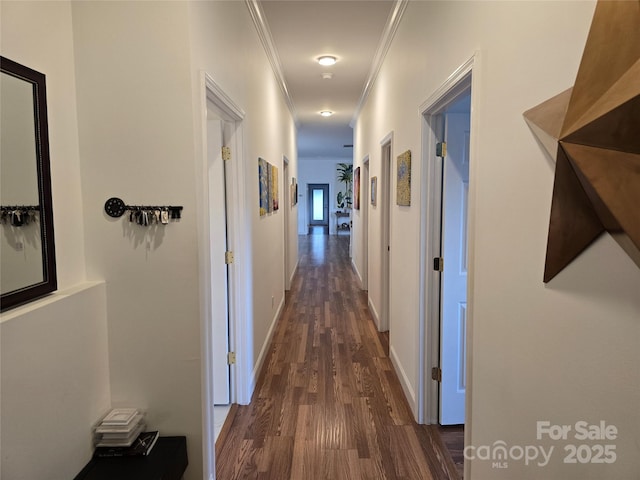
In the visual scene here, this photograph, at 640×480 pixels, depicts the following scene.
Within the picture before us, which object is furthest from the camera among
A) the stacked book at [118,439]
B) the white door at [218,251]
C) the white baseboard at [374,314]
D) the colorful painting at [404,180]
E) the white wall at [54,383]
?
the white baseboard at [374,314]

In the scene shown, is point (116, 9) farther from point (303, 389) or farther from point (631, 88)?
point (303, 389)

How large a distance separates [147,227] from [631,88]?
1.67 metres

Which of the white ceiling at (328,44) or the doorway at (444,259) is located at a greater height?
the white ceiling at (328,44)

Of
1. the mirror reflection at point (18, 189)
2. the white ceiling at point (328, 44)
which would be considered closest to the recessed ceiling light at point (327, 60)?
the white ceiling at point (328, 44)

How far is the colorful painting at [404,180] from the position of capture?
107 inches

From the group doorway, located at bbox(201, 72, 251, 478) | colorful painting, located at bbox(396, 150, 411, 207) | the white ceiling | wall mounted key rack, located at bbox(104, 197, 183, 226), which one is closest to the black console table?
doorway, located at bbox(201, 72, 251, 478)

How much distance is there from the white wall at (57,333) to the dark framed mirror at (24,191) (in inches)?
2.6

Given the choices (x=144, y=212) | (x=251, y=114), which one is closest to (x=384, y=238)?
(x=251, y=114)

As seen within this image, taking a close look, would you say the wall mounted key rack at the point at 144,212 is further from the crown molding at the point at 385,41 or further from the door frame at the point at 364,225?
the door frame at the point at 364,225

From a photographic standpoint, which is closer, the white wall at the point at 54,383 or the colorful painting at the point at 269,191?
the white wall at the point at 54,383

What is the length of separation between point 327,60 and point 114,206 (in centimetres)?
301

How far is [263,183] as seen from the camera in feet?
11.6

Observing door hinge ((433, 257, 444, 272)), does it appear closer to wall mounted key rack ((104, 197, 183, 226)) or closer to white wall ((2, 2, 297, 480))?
white wall ((2, 2, 297, 480))

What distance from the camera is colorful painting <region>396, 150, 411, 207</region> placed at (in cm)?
272
